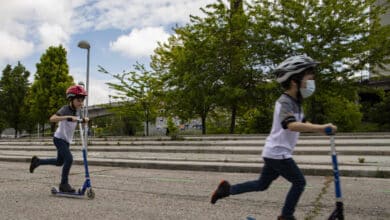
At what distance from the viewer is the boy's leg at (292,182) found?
3.54 meters

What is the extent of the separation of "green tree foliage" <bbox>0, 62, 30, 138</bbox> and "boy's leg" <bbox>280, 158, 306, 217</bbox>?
151 ft

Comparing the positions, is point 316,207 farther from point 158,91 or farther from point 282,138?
point 158,91

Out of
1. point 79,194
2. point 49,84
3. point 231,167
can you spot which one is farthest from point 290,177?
point 49,84

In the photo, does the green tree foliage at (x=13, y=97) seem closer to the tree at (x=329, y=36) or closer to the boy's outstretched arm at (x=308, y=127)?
the tree at (x=329, y=36)

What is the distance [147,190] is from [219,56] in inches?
661

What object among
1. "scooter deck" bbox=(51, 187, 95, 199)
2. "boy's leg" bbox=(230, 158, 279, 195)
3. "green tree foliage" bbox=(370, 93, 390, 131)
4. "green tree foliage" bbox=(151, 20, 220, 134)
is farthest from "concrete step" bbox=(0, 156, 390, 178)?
"green tree foliage" bbox=(370, 93, 390, 131)

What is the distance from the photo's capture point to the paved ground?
188 inches

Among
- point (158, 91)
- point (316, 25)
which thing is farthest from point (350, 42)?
point (158, 91)

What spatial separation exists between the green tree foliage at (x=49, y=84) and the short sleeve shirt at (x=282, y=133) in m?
38.4

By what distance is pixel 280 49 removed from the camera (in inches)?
797

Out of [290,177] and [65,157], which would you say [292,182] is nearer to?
[290,177]

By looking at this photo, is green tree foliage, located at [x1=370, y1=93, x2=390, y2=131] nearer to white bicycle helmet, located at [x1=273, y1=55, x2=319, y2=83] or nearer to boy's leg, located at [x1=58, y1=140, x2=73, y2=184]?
boy's leg, located at [x1=58, y1=140, x2=73, y2=184]

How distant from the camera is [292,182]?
11.7ft

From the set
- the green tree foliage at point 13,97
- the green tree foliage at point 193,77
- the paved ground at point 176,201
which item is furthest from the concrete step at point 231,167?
the green tree foliage at point 13,97
